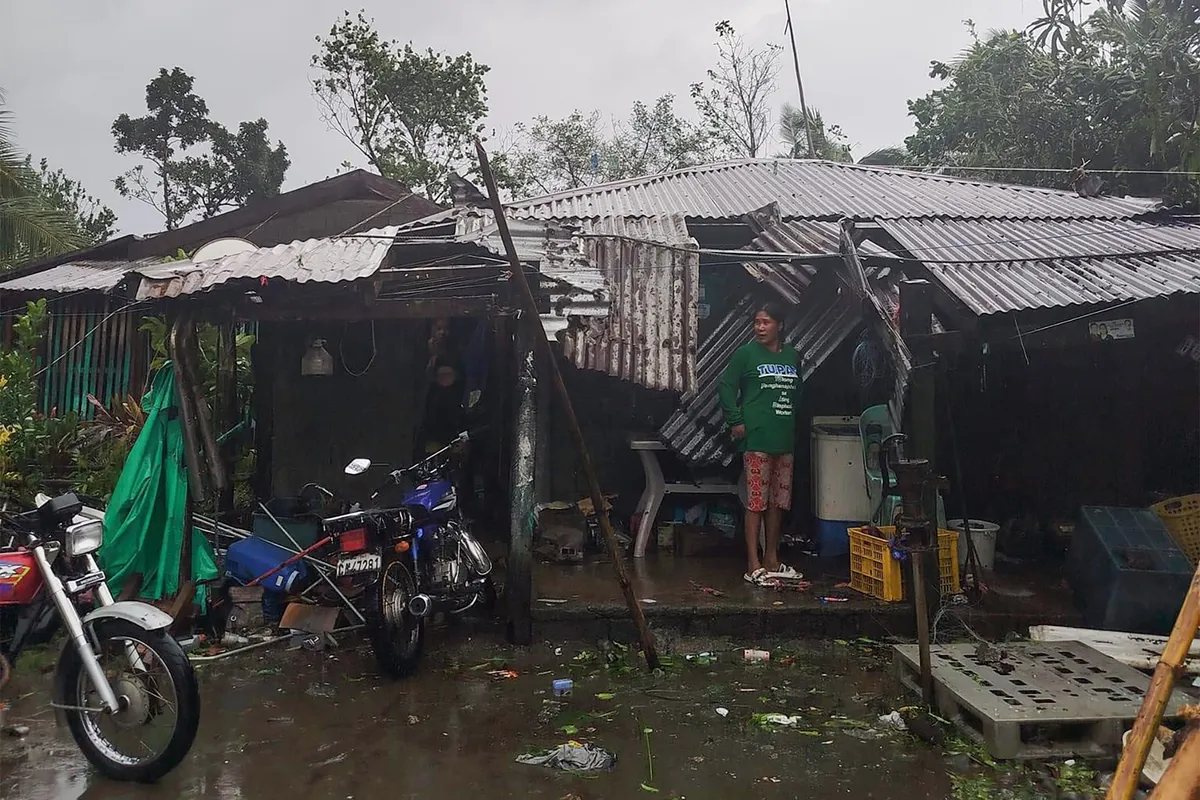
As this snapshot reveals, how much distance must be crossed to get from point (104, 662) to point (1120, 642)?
5.87 m

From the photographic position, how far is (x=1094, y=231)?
7848 mm

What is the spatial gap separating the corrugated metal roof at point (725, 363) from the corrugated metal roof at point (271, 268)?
285cm

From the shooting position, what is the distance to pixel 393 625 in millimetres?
5207

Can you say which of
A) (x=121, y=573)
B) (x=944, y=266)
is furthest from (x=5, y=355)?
(x=944, y=266)

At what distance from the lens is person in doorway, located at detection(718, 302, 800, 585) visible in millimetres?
6438

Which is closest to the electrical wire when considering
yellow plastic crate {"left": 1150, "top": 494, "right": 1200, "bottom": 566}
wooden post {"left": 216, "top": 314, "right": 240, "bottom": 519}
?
wooden post {"left": 216, "top": 314, "right": 240, "bottom": 519}

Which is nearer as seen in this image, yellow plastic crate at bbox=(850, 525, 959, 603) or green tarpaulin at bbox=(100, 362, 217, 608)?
yellow plastic crate at bbox=(850, 525, 959, 603)

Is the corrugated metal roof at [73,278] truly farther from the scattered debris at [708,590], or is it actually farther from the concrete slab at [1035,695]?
the concrete slab at [1035,695]

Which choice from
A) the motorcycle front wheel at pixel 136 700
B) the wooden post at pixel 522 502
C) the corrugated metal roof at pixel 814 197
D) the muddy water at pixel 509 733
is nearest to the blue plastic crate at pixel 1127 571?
the muddy water at pixel 509 733

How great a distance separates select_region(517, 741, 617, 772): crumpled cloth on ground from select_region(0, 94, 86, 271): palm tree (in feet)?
38.7

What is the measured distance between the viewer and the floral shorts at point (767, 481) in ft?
21.2

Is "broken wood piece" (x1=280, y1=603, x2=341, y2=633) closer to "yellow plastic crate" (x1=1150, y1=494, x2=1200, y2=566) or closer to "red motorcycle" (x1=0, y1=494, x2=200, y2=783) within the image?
"red motorcycle" (x1=0, y1=494, x2=200, y2=783)

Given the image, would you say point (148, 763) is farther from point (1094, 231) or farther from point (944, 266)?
point (1094, 231)

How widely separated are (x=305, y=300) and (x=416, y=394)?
7.91 feet
